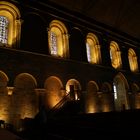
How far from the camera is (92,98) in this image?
18031 mm

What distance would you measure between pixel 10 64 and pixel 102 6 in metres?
12.7

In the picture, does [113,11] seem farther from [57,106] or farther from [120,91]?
[57,106]

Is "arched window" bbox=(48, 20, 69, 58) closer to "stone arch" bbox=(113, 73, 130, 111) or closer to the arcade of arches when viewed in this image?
the arcade of arches

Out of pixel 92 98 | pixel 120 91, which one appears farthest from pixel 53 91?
pixel 120 91

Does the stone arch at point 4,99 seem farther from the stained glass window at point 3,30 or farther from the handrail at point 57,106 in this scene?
the handrail at point 57,106

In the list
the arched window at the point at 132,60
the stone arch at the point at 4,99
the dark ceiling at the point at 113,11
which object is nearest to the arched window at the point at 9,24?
the stone arch at the point at 4,99

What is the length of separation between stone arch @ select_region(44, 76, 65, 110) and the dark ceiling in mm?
7558

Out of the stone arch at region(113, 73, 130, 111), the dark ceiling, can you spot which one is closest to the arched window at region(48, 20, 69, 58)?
the dark ceiling

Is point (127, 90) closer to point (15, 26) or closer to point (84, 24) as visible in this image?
point (84, 24)

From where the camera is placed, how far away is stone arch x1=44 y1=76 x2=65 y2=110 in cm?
1491

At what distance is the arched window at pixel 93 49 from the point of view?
787 inches

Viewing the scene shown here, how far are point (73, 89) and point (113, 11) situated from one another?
38.8 feet

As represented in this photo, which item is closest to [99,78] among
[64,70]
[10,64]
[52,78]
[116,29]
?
[64,70]

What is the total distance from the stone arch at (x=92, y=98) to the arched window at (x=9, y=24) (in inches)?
312
